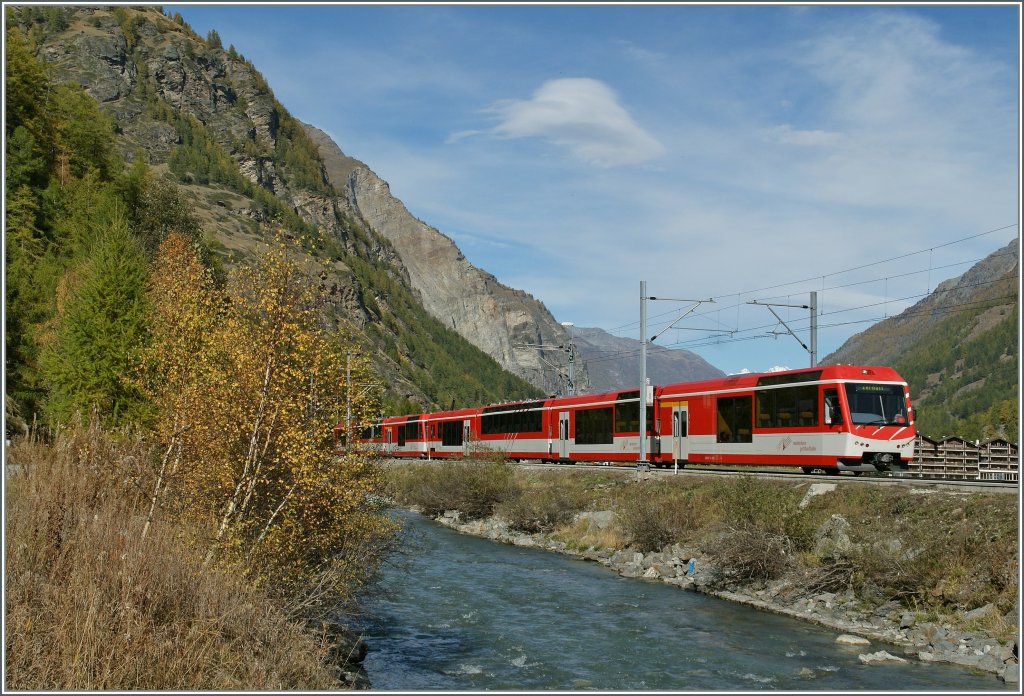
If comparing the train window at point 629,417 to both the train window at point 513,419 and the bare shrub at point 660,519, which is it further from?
the train window at point 513,419

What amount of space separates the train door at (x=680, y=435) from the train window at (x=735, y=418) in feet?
8.74

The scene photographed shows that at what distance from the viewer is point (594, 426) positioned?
139 feet

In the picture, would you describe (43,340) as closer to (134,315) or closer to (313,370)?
(134,315)

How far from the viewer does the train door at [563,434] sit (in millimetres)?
45031

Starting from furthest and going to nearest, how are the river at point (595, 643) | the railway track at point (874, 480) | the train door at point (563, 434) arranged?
the train door at point (563, 434), the railway track at point (874, 480), the river at point (595, 643)

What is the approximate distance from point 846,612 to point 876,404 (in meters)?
8.54

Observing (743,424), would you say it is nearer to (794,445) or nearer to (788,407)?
(788,407)

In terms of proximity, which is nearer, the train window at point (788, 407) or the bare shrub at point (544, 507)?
the train window at point (788, 407)

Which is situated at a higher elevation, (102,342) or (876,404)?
(102,342)

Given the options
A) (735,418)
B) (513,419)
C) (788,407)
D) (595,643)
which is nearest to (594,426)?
(513,419)

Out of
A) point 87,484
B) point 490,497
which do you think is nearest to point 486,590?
point 87,484

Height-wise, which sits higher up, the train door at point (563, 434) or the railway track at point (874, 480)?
the train door at point (563, 434)

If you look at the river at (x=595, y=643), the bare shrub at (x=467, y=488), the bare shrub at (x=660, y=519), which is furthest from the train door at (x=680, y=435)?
the river at (x=595, y=643)

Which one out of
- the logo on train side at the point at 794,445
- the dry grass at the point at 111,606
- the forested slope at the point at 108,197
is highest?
the forested slope at the point at 108,197
